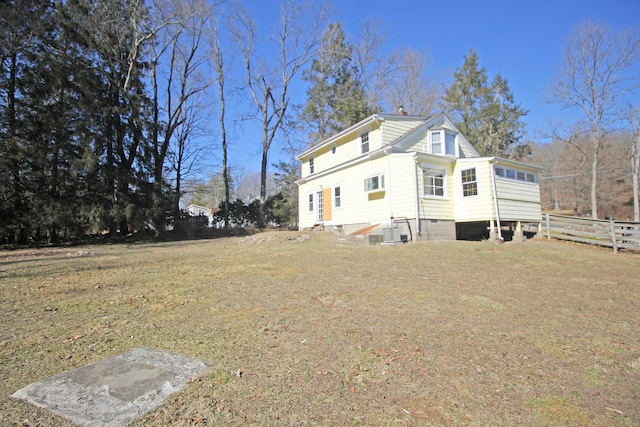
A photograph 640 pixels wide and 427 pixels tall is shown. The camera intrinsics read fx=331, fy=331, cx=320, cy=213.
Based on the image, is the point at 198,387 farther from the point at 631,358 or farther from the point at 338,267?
the point at 338,267

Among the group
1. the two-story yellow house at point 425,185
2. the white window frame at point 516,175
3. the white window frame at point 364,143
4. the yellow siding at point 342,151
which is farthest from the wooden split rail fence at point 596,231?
the white window frame at point 364,143

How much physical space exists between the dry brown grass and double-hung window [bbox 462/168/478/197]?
7.34 meters

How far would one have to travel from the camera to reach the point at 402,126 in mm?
16641

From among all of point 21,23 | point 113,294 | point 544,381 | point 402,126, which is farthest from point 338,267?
point 21,23

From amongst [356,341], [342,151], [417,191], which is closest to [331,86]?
[342,151]

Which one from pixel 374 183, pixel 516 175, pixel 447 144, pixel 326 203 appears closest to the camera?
pixel 374 183

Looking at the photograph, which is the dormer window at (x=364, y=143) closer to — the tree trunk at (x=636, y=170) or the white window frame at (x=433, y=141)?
the white window frame at (x=433, y=141)

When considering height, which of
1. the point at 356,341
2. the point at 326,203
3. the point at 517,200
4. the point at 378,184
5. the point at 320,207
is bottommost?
the point at 356,341

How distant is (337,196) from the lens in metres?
18.1

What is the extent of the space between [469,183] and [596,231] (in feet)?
17.1

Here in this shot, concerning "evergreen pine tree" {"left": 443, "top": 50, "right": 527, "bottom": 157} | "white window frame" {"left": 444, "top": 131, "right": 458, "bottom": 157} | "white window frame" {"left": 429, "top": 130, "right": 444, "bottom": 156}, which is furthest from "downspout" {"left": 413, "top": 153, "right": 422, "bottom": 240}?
"evergreen pine tree" {"left": 443, "top": 50, "right": 527, "bottom": 157}

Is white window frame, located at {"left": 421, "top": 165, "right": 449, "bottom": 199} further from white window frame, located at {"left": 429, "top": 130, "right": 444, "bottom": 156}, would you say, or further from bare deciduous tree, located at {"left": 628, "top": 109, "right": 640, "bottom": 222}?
bare deciduous tree, located at {"left": 628, "top": 109, "right": 640, "bottom": 222}

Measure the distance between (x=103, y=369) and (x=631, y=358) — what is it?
5040 millimetres

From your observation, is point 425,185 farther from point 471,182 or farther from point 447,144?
point 447,144
